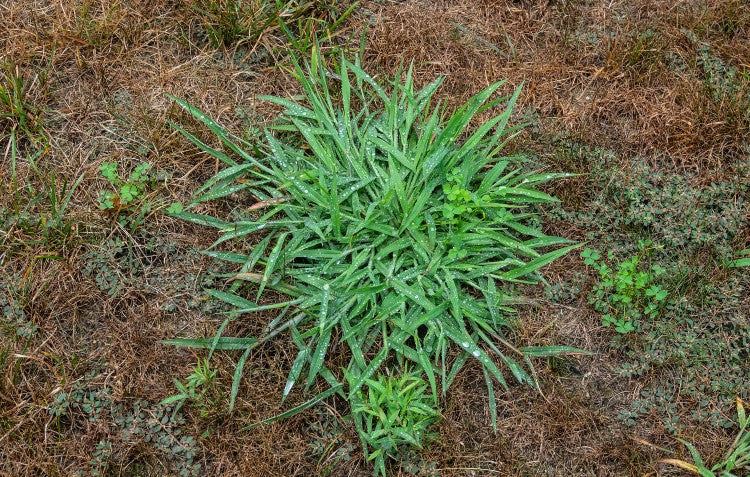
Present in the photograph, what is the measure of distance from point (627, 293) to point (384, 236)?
956 millimetres

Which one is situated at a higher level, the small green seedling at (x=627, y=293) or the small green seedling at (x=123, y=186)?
the small green seedling at (x=627, y=293)

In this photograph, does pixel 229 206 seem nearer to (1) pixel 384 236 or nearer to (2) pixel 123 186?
(2) pixel 123 186

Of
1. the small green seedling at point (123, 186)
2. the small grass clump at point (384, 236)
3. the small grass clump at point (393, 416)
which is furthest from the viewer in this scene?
the small green seedling at point (123, 186)

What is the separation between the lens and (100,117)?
282 centimetres

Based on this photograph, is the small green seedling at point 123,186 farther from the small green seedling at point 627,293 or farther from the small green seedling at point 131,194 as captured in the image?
the small green seedling at point 627,293

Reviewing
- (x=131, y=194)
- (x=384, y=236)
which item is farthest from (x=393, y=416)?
(x=131, y=194)

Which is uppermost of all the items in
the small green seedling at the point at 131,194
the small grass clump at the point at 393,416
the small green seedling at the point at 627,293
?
the small green seedling at the point at 627,293

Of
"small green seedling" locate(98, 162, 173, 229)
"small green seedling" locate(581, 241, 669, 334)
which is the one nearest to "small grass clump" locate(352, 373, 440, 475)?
"small green seedling" locate(581, 241, 669, 334)

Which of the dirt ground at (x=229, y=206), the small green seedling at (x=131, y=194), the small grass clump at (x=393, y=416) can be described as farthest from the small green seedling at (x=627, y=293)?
the small green seedling at (x=131, y=194)

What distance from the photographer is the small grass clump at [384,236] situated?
2479mm

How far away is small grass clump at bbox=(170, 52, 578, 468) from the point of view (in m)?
2.48

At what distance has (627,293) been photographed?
259cm

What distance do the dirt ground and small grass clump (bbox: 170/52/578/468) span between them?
0.35 feet

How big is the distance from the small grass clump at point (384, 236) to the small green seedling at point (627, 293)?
204mm
